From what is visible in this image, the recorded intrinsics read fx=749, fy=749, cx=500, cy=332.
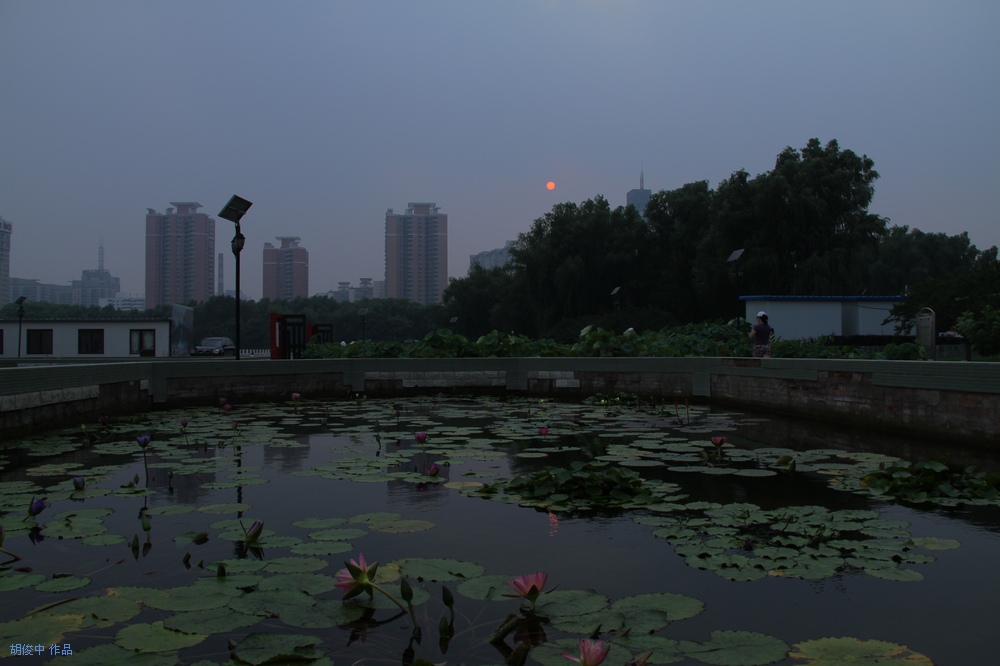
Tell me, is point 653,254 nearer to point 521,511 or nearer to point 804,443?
point 804,443

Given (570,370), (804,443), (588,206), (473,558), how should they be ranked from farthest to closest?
(588,206)
(570,370)
(804,443)
(473,558)

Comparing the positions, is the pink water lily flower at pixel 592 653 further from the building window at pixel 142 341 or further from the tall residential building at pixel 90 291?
the tall residential building at pixel 90 291

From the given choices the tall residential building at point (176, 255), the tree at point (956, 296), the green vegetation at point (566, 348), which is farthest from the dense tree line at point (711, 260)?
the tall residential building at point (176, 255)

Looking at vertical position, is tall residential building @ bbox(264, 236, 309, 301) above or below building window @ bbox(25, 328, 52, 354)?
above

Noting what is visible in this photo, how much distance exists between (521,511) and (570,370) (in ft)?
31.1

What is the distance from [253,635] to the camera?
2.54m

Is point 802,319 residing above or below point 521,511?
above

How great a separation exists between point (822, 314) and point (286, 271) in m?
113

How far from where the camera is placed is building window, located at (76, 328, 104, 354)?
1258 inches

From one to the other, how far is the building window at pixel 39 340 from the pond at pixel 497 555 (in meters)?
28.8

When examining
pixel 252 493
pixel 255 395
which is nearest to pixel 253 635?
pixel 252 493

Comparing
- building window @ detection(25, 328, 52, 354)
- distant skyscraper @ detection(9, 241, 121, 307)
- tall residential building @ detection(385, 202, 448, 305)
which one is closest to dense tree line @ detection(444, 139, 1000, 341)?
building window @ detection(25, 328, 52, 354)

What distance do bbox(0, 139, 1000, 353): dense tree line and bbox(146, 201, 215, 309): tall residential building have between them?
6118 centimetres

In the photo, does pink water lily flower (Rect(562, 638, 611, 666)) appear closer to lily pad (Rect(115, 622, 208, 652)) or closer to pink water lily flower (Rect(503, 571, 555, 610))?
pink water lily flower (Rect(503, 571, 555, 610))
